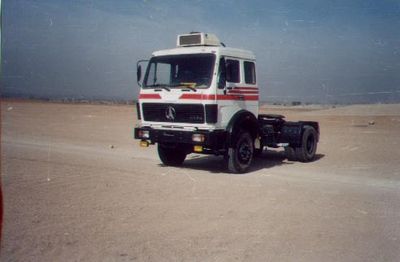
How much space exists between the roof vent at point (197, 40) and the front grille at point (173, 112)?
165 cm

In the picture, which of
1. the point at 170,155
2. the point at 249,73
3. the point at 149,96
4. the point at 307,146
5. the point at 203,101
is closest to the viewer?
the point at 203,101

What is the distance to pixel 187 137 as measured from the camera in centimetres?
929

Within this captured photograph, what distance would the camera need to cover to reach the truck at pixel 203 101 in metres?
9.18

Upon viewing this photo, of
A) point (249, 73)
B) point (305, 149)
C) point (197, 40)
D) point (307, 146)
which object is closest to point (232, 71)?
point (249, 73)

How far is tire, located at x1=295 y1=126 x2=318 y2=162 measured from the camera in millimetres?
12086

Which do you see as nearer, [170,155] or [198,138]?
[198,138]

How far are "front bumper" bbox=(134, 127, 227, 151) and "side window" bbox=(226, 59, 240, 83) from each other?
1.31 metres

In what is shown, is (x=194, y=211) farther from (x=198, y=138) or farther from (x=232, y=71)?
(x=232, y=71)

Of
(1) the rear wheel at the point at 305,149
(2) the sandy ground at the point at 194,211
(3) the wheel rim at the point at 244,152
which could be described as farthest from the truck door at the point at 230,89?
(1) the rear wheel at the point at 305,149

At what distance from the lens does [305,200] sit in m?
7.21

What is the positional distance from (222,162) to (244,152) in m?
2.20

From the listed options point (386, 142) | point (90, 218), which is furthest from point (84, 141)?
point (386, 142)

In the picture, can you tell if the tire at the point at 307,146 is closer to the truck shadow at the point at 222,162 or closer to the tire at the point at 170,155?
the truck shadow at the point at 222,162

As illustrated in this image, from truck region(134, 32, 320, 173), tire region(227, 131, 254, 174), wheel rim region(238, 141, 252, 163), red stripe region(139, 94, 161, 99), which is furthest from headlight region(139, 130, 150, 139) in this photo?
wheel rim region(238, 141, 252, 163)
